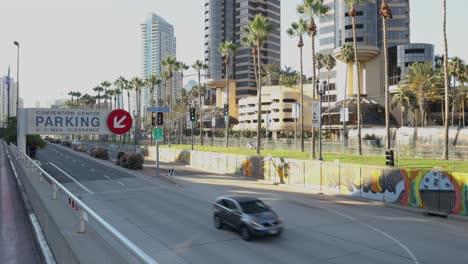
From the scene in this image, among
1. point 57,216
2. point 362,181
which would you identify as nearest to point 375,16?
point 362,181

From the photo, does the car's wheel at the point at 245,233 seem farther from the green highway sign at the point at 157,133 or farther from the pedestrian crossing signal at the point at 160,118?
the green highway sign at the point at 157,133

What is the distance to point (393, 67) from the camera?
3912 inches

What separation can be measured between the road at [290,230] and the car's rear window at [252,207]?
116 cm

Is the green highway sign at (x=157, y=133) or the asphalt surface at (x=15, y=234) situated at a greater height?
the green highway sign at (x=157, y=133)

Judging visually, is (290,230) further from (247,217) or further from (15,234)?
(15,234)

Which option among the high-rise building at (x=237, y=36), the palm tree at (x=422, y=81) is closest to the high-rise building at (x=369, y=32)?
the palm tree at (x=422, y=81)

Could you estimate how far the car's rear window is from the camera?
16.5 metres

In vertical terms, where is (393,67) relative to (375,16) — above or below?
below

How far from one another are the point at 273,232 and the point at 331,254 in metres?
2.65

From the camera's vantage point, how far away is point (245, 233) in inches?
625

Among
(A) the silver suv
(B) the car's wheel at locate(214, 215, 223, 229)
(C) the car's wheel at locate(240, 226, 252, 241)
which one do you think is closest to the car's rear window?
(A) the silver suv

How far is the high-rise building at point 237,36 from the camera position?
6388 inches

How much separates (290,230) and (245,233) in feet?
8.99

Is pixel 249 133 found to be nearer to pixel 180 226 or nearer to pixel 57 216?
pixel 180 226
